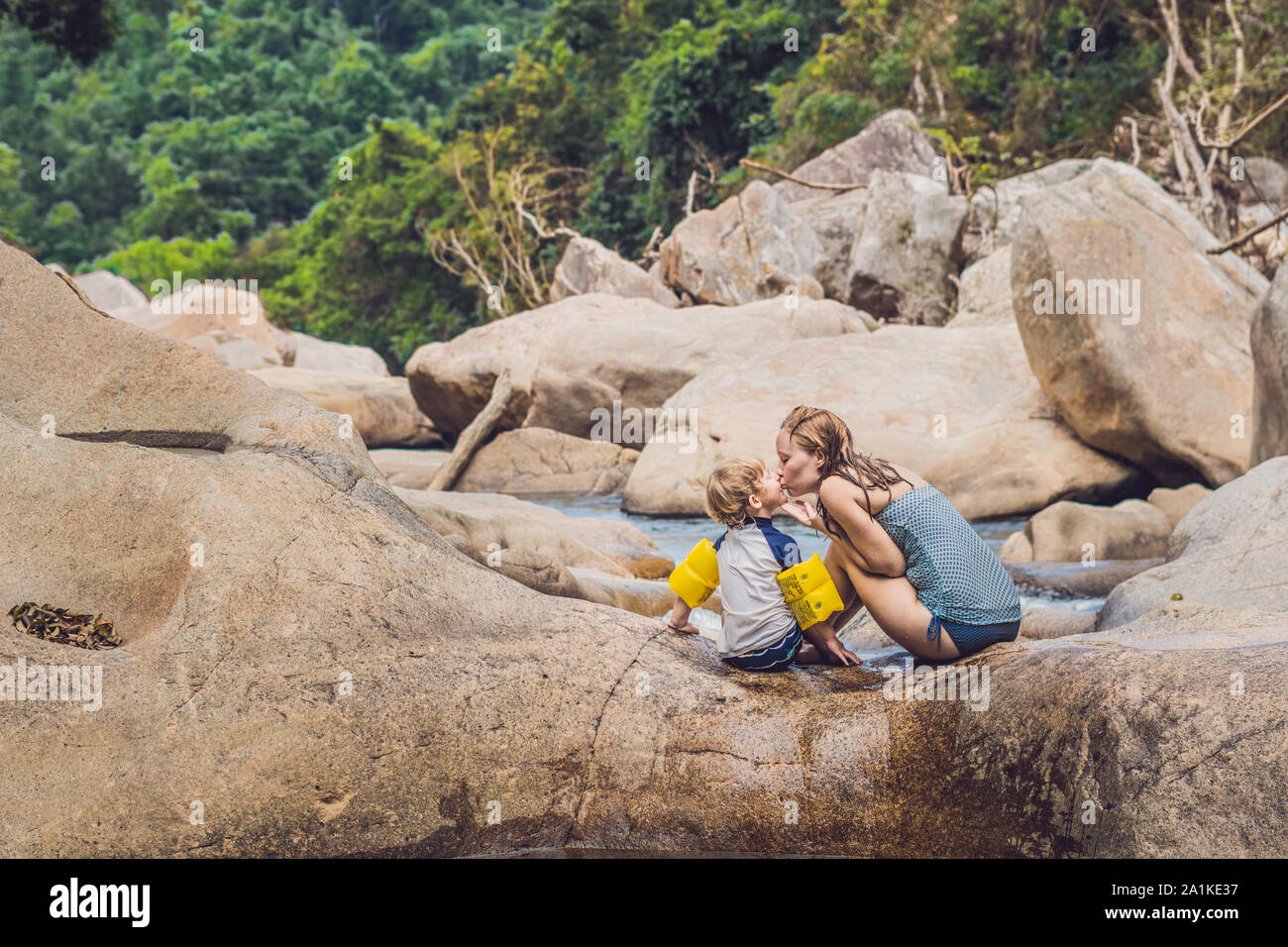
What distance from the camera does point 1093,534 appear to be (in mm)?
8688

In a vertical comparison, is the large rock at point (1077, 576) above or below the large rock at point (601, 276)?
below

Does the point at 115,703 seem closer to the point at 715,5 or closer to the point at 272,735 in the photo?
the point at 272,735

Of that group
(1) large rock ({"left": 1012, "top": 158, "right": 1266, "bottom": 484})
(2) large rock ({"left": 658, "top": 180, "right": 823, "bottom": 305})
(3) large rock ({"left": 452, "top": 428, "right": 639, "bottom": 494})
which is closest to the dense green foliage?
(2) large rock ({"left": 658, "top": 180, "right": 823, "bottom": 305})

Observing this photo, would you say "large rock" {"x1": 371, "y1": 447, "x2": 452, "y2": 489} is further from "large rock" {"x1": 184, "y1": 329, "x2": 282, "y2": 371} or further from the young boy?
the young boy

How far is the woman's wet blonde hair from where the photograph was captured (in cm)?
387

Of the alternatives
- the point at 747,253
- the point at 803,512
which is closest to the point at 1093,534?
the point at 803,512

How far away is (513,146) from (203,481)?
3507 cm

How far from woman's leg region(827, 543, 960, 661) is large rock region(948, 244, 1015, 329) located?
1294cm

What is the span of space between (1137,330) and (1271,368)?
6.38ft

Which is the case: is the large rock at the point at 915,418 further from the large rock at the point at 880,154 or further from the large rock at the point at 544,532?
the large rock at the point at 880,154

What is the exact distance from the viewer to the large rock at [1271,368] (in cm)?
796

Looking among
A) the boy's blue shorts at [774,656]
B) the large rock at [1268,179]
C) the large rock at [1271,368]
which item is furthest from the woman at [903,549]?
the large rock at [1268,179]

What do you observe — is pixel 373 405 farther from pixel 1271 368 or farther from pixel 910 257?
pixel 1271 368

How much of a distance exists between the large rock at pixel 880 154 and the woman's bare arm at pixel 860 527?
20821 mm
